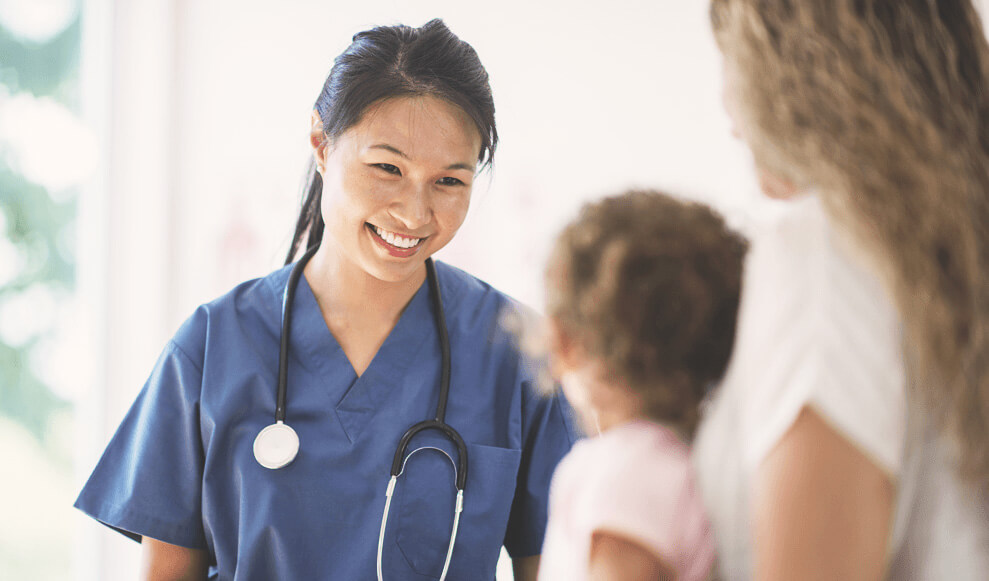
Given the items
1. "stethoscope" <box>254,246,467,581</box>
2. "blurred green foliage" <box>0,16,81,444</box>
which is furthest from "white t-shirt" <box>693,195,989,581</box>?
"blurred green foliage" <box>0,16,81,444</box>

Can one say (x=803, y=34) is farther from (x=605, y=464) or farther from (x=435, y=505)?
(x=435, y=505)

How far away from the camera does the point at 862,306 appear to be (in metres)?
0.59

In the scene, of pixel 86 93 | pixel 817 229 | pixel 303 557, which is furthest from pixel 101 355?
pixel 817 229

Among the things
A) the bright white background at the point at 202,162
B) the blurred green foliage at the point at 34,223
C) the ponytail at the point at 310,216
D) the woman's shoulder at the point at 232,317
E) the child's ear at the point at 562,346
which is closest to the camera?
the child's ear at the point at 562,346

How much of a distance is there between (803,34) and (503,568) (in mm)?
1872

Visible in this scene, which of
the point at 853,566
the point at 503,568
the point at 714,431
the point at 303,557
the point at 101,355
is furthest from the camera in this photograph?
the point at 101,355

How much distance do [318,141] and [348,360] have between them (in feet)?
1.22

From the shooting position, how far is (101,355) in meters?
2.51

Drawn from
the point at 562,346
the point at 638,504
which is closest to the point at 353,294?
the point at 562,346

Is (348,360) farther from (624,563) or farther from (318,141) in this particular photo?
(624,563)

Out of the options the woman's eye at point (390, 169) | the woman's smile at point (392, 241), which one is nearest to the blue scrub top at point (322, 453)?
the woman's smile at point (392, 241)

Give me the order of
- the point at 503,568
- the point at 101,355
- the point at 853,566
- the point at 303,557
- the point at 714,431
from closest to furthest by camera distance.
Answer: the point at 853,566
the point at 714,431
the point at 303,557
the point at 503,568
the point at 101,355

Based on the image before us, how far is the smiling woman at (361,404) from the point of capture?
1255 mm

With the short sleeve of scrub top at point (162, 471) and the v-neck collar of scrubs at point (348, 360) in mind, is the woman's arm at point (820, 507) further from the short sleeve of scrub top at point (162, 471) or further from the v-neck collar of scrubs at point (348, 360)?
the short sleeve of scrub top at point (162, 471)
